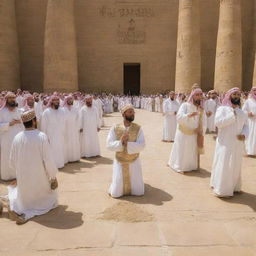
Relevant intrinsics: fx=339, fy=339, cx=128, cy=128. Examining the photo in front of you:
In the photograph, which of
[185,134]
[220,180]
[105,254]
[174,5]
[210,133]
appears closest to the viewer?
[105,254]

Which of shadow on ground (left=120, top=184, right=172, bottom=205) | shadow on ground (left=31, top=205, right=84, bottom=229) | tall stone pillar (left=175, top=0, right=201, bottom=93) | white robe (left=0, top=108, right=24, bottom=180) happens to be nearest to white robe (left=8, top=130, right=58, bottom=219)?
shadow on ground (left=31, top=205, right=84, bottom=229)

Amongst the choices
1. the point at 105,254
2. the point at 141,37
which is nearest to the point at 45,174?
the point at 105,254

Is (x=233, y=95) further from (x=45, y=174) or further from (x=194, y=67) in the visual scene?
(x=194, y=67)

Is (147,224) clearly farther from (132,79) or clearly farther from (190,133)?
(132,79)

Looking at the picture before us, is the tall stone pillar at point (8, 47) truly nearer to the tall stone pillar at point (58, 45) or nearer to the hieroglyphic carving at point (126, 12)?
the tall stone pillar at point (58, 45)

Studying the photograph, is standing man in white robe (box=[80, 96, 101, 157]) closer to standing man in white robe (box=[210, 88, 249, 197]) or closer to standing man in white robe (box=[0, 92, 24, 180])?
standing man in white robe (box=[0, 92, 24, 180])

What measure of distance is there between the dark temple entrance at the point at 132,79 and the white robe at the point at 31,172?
25453mm

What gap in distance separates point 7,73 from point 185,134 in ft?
58.3

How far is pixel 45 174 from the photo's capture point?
15.0 ft

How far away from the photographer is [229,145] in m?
5.23

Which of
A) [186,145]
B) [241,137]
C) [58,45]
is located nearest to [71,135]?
[186,145]

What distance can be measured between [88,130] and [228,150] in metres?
4.08

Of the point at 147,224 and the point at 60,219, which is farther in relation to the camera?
the point at 60,219

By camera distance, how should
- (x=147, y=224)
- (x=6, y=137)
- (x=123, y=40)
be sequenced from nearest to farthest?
(x=147, y=224), (x=6, y=137), (x=123, y=40)
